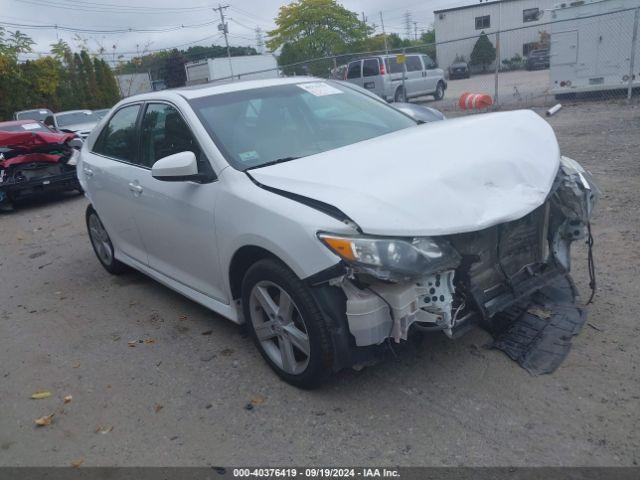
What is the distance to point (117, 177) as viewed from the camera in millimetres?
4699

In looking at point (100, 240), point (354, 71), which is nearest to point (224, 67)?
point (354, 71)

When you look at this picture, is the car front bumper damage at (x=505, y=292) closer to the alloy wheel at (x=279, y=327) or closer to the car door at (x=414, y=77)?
the alloy wheel at (x=279, y=327)

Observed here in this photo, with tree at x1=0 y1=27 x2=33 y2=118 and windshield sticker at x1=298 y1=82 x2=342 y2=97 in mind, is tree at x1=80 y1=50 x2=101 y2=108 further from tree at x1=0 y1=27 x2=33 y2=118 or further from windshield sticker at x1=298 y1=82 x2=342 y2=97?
windshield sticker at x1=298 y1=82 x2=342 y2=97

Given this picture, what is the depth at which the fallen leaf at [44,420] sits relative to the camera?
3302 mm

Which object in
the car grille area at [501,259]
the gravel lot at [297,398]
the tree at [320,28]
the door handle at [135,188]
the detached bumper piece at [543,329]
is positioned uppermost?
the tree at [320,28]

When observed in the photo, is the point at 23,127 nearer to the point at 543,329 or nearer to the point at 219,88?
the point at 219,88

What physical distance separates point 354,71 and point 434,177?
60.7 ft

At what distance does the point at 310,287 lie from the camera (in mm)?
2898

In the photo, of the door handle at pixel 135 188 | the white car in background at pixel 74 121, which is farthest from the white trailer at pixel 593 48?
the door handle at pixel 135 188

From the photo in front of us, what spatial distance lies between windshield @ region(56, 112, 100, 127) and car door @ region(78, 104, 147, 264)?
10.5 m

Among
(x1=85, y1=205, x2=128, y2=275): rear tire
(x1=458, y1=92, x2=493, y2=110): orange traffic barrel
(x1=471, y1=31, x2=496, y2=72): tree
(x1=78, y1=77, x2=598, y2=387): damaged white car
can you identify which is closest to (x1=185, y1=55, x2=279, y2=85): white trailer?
(x1=471, y1=31, x2=496, y2=72): tree

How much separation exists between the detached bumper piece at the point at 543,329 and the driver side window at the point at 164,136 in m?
2.20

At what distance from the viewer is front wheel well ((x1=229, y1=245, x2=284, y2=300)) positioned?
10.5 feet

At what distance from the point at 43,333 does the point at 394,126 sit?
131 inches
